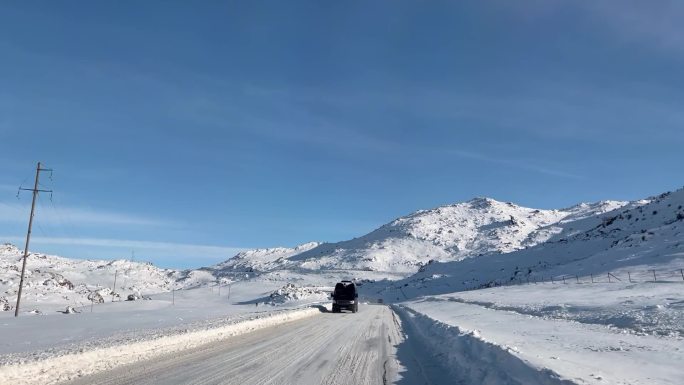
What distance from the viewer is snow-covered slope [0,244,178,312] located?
60.0 meters

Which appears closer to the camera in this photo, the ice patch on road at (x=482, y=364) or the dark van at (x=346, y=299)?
the ice patch on road at (x=482, y=364)

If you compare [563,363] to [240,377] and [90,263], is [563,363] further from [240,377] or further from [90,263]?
[90,263]

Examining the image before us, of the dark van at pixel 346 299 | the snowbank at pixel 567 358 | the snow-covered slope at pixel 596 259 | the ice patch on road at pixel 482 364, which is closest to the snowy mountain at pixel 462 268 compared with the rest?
the snow-covered slope at pixel 596 259

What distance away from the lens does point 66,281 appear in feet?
256

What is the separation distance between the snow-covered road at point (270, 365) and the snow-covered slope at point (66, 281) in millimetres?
45204

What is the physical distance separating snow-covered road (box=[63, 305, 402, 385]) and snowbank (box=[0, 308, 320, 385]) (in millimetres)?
532

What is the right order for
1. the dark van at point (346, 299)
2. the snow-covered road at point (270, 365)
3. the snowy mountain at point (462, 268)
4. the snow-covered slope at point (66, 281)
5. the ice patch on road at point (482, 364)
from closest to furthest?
the ice patch on road at point (482, 364)
the snow-covered road at point (270, 365)
the dark van at point (346, 299)
the snow-covered slope at point (66, 281)
the snowy mountain at point (462, 268)

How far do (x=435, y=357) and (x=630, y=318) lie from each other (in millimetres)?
8998

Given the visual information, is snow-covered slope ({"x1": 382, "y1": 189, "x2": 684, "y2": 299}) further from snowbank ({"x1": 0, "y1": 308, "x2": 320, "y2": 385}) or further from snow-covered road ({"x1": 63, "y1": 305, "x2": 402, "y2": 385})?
snowbank ({"x1": 0, "y1": 308, "x2": 320, "y2": 385})

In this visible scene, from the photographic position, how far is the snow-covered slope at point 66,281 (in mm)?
60013

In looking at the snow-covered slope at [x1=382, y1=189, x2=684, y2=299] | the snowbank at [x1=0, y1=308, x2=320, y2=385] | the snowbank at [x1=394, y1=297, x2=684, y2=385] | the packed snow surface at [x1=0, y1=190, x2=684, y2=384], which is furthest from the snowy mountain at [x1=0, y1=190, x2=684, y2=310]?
the snowbank at [x1=394, y1=297, x2=684, y2=385]

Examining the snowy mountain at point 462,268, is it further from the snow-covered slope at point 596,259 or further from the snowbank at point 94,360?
the snowbank at point 94,360

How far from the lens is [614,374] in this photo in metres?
7.59

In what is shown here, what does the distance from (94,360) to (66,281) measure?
257 ft
